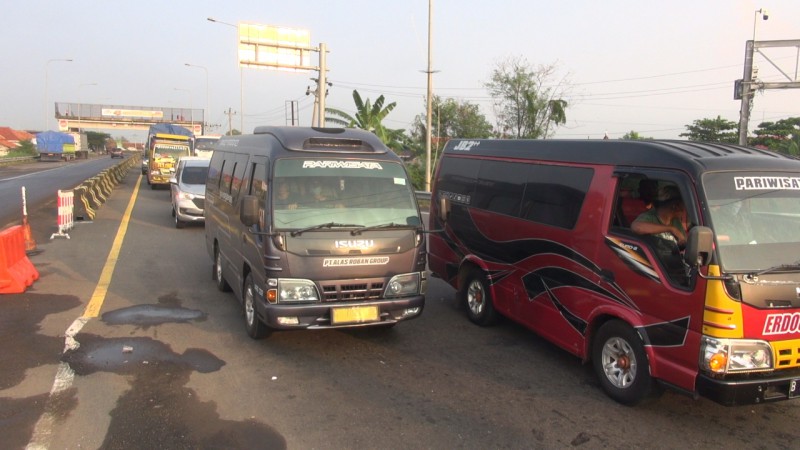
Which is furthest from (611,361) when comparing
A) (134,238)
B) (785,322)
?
(134,238)

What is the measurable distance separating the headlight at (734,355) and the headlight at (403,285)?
9.15 feet

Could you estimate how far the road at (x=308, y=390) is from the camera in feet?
13.6

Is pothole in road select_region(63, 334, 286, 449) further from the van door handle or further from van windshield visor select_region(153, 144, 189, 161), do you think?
van windshield visor select_region(153, 144, 189, 161)

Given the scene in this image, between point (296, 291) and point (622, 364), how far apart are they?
117 inches

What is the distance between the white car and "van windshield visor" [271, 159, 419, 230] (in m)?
9.01

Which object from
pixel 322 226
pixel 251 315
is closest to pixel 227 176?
pixel 251 315

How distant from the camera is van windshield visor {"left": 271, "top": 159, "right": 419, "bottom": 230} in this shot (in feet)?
18.9

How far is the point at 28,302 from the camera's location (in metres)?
7.47

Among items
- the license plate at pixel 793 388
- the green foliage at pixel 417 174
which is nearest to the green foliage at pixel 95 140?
the green foliage at pixel 417 174

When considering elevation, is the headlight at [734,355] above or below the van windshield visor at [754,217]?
below

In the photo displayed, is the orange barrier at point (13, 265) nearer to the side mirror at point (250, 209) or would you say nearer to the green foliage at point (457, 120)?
the side mirror at point (250, 209)

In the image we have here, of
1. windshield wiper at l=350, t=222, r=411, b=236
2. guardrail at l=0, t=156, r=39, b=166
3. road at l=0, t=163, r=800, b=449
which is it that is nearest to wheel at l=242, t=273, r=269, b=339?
road at l=0, t=163, r=800, b=449

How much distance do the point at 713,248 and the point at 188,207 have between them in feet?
42.8

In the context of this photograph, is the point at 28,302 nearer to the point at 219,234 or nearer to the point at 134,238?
the point at 219,234
